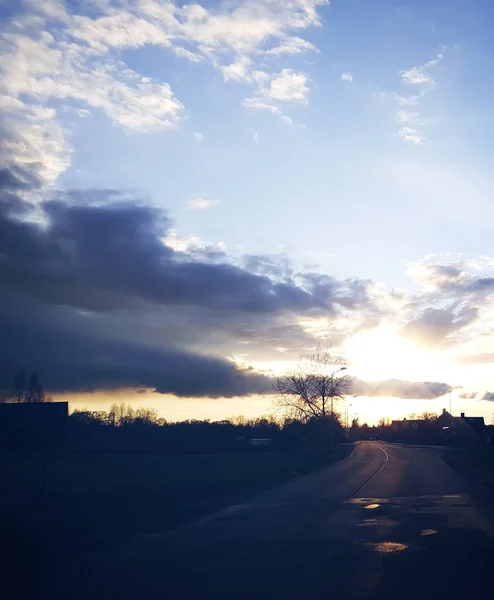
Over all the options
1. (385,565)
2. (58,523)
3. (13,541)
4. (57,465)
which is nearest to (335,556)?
(385,565)

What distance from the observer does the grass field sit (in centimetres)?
1728

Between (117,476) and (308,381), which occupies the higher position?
(308,381)

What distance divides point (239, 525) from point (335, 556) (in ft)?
19.1

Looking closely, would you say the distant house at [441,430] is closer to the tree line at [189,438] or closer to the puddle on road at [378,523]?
the tree line at [189,438]

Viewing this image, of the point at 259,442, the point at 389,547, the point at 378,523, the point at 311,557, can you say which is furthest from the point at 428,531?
the point at 259,442

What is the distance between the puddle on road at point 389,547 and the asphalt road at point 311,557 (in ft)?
0.07

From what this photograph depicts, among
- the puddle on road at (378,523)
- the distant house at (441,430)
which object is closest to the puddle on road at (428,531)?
the puddle on road at (378,523)

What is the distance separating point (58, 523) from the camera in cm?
1883

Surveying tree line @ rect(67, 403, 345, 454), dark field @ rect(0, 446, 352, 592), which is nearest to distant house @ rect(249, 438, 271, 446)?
tree line @ rect(67, 403, 345, 454)

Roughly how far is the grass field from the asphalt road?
1.63 metres

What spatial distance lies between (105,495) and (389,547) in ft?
48.4

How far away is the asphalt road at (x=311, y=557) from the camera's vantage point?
10.3m

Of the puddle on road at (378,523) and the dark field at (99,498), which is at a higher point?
the dark field at (99,498)

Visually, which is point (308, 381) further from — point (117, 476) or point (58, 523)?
point (58, 523)
